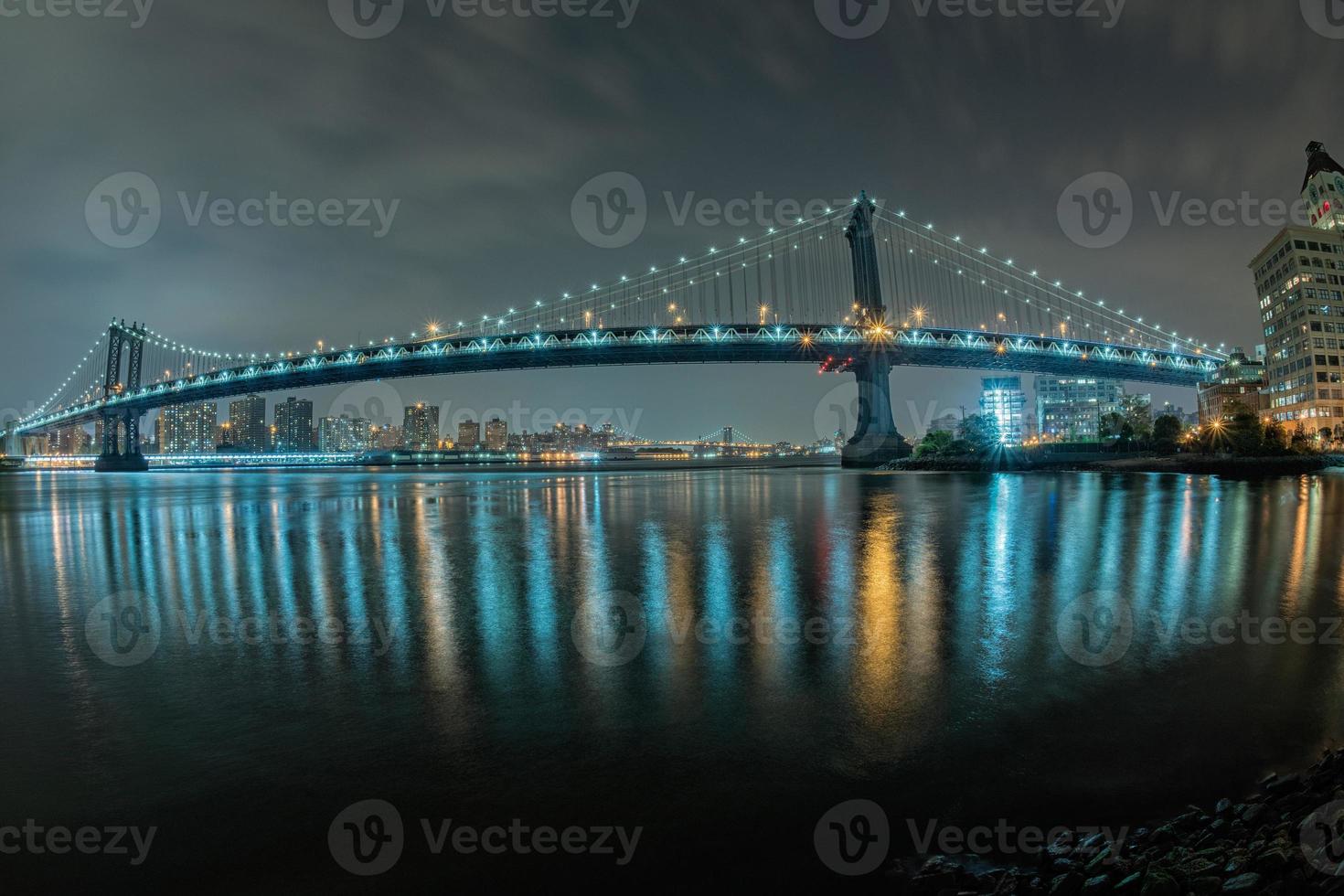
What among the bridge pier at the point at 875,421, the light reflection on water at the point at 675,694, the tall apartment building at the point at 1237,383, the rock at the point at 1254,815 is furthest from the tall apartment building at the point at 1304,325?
the rock at the point at 1254,815

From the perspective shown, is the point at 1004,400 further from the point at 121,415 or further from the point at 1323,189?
the point at 121,415

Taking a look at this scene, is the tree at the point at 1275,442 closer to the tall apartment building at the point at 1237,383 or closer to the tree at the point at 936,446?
the tree at the point at 936,446

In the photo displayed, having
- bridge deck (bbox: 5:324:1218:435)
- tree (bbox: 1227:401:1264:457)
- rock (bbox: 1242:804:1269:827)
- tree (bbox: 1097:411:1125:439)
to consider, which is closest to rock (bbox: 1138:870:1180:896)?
rock (bbox: 1242:804:1269:827)

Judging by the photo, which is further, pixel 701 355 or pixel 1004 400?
pixel 1004 400

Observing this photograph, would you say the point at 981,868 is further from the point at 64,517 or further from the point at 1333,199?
the point at 1333,199

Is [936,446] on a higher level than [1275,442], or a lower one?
higher

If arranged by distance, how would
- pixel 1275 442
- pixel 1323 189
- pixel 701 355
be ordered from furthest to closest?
pixel 1323 189, pixel 701 355, pixel 1275 442

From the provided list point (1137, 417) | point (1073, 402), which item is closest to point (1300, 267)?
point (1137, 417)
